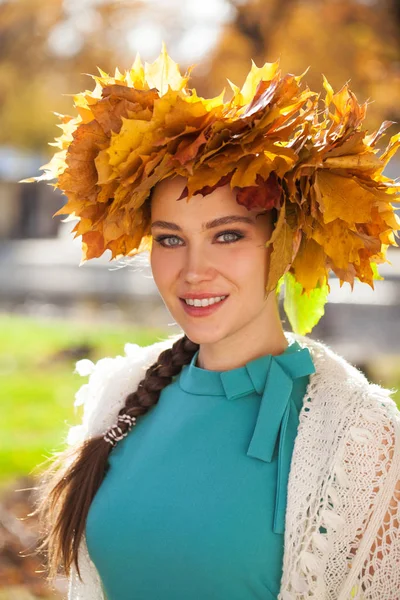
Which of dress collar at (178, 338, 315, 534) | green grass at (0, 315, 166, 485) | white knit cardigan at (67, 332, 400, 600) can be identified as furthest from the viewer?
green grass at (0, 315, 166, 485)

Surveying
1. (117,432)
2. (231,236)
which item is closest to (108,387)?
(117,432)

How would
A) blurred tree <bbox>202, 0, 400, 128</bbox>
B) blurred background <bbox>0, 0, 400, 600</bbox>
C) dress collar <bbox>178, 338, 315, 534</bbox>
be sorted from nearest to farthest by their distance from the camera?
dress collar <bbox>178, 338, 315, 534</bbox>
blurred background <bbox>0, 0, 400, 600</bbox>
blurred tree <bbox>202, 0, 400, 128</bbox>

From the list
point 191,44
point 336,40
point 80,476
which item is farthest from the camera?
point 191,44

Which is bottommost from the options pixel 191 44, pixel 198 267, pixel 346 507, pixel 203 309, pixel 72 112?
pixel 346 507

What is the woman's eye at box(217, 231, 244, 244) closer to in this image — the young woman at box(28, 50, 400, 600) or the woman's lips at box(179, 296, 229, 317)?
the young woman at box(28, 50, 400, 600)

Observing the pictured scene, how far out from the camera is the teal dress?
2.18m

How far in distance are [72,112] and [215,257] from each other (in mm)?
10517

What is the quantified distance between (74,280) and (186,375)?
966cm

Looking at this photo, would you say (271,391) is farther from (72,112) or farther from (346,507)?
(72,112)

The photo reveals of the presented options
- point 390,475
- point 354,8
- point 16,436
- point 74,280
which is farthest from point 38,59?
point 390,475

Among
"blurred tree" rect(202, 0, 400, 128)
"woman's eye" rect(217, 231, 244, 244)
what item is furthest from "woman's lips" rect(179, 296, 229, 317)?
"blurred tree" rect(202, 0, 400, 128)

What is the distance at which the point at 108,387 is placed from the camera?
112 inches

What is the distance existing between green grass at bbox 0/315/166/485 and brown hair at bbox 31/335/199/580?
1.60m

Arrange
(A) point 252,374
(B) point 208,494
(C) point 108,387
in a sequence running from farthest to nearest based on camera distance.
A: 1. (C) point 108,387
2. (A) point 252,374
3. (B) point 208,494
